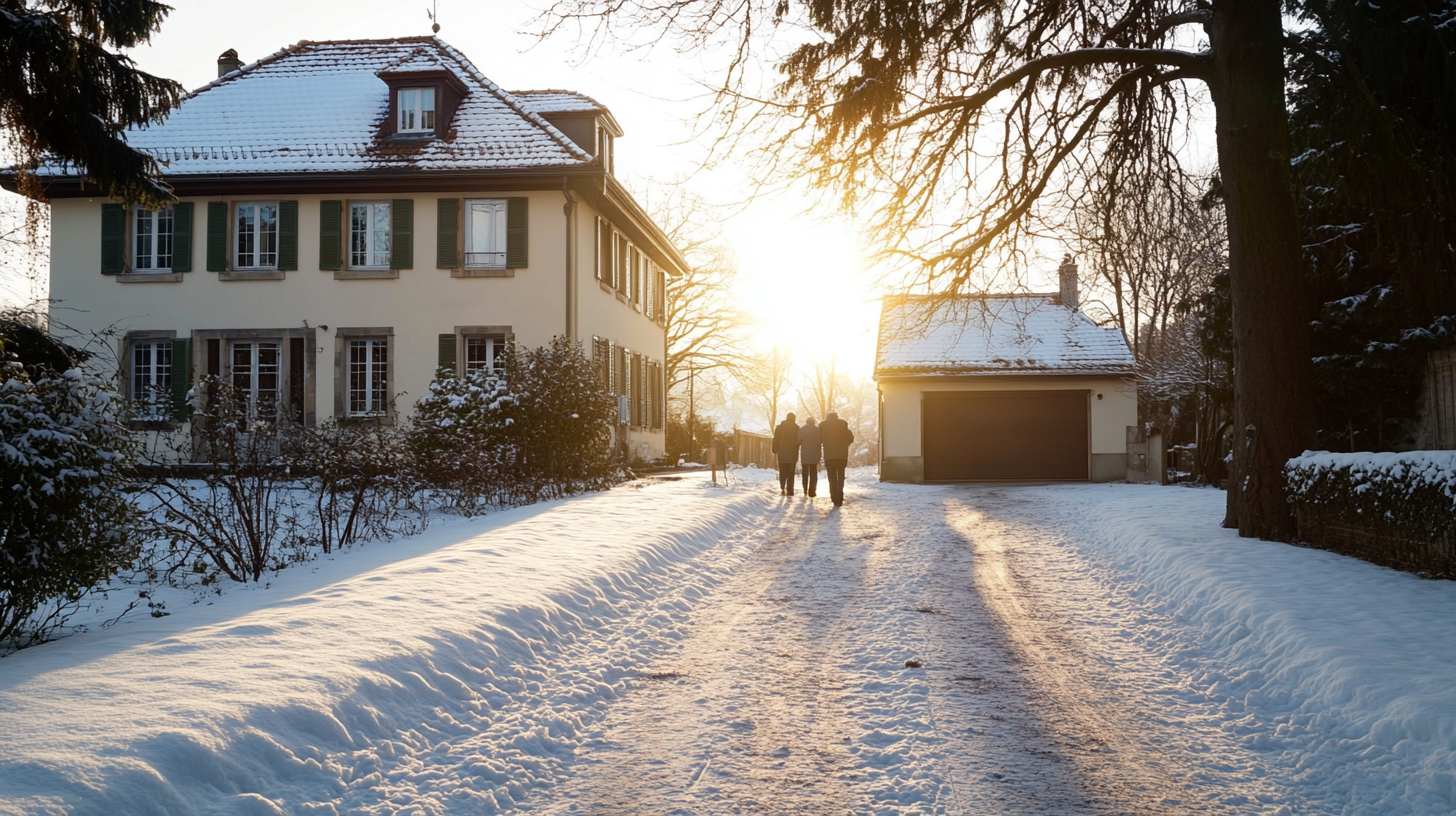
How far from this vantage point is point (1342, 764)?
4.67 metres

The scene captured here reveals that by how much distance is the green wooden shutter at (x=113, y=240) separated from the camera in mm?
23453

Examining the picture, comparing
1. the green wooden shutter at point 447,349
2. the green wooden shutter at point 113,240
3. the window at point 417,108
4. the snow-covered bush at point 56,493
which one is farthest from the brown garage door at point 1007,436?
the snow-covered bush at point 56,493

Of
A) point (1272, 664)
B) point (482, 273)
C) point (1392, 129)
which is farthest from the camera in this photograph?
point (482, 273)

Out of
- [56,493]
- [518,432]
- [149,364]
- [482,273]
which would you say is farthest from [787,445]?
[56,493]

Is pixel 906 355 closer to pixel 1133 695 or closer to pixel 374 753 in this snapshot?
pixel 1133 695

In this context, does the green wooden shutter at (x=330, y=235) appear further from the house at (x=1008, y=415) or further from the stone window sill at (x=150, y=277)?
the house at (x=1008, y=415)

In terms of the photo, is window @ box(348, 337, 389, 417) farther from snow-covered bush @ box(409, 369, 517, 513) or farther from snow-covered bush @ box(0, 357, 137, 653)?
snow-covered bush @ box(0, 357, 137, 653)

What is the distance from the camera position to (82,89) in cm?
952

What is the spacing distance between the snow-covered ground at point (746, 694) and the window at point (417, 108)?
16.3 meters

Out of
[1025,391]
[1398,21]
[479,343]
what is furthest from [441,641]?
[1025,391]

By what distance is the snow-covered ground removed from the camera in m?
4.23

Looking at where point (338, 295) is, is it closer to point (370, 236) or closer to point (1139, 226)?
point (370, 236)

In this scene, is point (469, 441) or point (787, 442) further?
point (787, 442)

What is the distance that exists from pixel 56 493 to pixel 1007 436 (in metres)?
24.8
